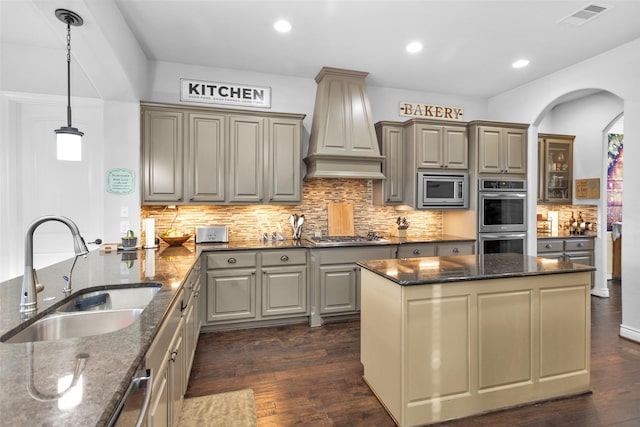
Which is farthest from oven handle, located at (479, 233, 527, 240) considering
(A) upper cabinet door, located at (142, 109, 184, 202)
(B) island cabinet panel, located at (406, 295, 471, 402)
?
(A) upper cabinet door, located at (142, 109, 184, 202)

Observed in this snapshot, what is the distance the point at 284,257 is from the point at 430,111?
3.09 meters

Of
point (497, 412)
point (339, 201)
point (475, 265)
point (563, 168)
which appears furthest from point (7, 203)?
point (563, 168)

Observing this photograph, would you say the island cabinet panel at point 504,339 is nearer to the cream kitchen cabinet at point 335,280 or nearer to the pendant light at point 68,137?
the cream kitchen cabinet at point 335,280

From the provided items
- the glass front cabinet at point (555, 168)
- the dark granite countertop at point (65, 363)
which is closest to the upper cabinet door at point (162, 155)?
the dark granite countertop at point (65, 363)

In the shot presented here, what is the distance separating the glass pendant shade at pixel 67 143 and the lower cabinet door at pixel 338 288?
98.5 inches

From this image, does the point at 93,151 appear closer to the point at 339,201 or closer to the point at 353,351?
the point at 339,201

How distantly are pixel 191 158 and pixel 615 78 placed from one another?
469cm

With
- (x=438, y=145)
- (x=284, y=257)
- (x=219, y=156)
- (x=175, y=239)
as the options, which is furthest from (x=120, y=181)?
(x=438, y=145)

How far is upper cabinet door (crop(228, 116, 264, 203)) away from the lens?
3.80 m

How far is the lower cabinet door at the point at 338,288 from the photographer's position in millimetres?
3779

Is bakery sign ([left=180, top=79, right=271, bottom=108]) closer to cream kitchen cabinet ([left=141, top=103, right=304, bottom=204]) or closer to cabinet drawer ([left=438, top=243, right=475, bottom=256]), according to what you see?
cream kitchen cabinet ([left=141, top=103, right=304, bottom=204])

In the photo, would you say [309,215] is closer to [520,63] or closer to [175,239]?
[175,239]

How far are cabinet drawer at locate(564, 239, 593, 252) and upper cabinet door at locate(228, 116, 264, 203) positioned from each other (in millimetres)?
4615

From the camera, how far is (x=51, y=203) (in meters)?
3.50
